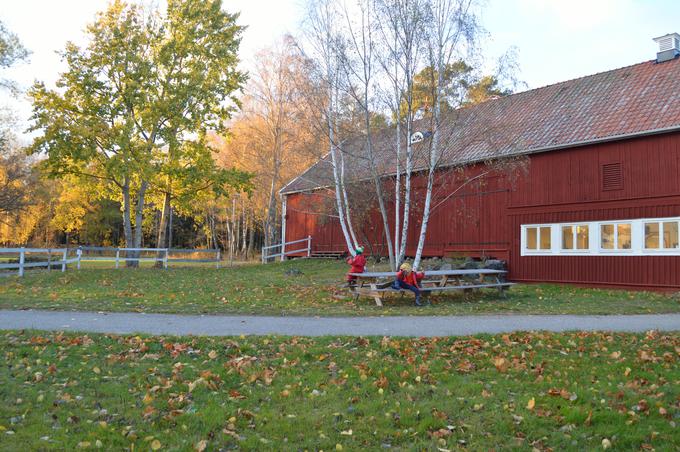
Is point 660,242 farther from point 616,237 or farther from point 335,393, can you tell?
point 335,393

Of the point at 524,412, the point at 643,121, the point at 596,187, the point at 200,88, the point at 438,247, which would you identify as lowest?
the point at 524,412

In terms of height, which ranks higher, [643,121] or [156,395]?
[643,121]

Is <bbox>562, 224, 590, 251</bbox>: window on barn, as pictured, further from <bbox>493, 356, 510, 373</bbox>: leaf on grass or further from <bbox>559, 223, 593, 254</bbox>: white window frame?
<bbox>493, 356, 510, 373</bbox>: leaf on grass

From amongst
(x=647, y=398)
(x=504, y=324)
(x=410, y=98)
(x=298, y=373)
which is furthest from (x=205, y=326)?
(x=410, y=98)

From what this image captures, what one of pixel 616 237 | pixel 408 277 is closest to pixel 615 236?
pixel 616 237

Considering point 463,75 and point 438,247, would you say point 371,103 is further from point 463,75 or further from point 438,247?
point 438,247

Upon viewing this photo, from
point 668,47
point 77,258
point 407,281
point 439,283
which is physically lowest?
point 439,283

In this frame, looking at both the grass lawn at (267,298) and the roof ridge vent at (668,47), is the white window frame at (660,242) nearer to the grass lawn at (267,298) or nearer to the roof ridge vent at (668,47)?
the grass lawn at (267,298)

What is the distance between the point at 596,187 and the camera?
19.5 m

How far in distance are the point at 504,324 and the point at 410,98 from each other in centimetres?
866

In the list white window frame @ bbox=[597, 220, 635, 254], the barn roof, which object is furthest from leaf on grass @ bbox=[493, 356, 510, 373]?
white window frame @ bbox=[597, 220, 635, 254]

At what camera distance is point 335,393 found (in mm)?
6328

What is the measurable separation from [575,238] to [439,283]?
676 cm

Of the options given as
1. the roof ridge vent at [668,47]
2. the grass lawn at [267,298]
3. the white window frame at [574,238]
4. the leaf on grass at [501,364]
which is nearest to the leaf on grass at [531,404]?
the leaf on grass at [501,364]
